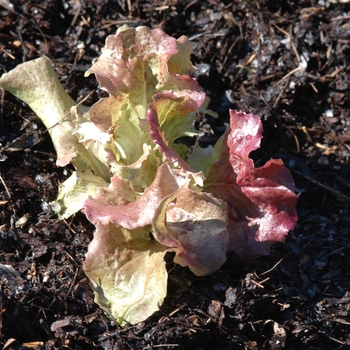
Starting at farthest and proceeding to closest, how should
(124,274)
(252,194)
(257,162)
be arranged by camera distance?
(257,162), (252,194), (124,274)

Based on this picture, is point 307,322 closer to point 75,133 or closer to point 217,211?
point 217,211

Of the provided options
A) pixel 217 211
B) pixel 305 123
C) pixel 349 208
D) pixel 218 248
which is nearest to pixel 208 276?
pixel 218 248

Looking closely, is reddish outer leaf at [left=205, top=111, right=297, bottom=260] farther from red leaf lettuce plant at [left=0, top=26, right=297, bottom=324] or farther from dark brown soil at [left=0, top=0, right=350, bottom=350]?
dark brown soil at [left=0, top=0, right=350, bottom=350]

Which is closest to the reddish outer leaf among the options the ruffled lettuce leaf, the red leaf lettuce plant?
the red leaf lettuce plant

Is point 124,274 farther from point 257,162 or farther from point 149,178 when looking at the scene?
point 257,162

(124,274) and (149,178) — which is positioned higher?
(149,178)

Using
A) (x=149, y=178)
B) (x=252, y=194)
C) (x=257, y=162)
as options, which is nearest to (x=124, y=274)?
(x=149, y=178)
